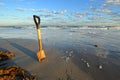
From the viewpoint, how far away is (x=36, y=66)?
7.38 metres

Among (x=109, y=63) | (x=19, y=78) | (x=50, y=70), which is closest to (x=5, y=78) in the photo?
(x=19, y=78)

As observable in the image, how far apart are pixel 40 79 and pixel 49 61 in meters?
2.01

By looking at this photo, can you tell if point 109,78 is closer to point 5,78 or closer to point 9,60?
point 5,78

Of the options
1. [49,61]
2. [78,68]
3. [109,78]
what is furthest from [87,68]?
[49,61]

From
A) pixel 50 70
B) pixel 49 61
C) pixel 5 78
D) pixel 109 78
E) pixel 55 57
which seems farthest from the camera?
pixel 55 57

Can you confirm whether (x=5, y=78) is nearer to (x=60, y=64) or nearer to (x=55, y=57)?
(x=60, y=64)

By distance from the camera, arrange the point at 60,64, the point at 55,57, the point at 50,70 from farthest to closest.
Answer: the point at 55,57 < the point at 60,64 < the point at 50,70

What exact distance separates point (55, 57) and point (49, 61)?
2.45 feet

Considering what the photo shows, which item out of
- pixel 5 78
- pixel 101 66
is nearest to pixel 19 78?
pixel 5 78

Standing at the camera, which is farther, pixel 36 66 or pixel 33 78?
pixel 36 66

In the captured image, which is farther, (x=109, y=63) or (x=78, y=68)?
(x=109, y=63)

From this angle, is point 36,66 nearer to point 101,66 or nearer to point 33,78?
point 33,78

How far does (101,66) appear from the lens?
7172mm

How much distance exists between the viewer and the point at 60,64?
7.54 metres
